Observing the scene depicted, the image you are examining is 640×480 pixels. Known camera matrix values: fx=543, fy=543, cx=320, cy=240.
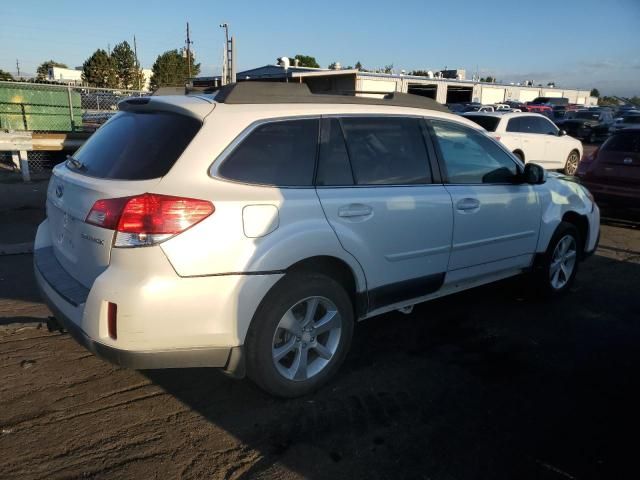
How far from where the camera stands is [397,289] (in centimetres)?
376

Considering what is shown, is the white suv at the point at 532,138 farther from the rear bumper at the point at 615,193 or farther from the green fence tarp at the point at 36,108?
the green fence tarp at the point at 36,108

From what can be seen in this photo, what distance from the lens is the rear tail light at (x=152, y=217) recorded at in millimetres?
2689

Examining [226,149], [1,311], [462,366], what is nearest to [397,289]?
[462,366]

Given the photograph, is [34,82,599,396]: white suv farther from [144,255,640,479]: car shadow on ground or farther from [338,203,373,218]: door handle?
[144,255,640,479]: car shadow on ground

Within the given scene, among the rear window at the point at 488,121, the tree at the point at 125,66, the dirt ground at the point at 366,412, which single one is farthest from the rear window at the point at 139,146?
the tree at the point at 125,66

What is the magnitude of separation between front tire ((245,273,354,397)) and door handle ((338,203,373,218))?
40 centimetres

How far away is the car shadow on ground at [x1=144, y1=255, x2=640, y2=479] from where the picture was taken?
9.18 ft

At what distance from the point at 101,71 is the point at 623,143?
172 ft

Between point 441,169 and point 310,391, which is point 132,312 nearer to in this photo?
point 310,391

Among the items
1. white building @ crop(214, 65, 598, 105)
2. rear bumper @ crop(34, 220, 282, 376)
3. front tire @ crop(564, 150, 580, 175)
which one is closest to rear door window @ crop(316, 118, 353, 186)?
rear bumper @ crop(34, 220, 282, 376)

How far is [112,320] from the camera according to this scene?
8.92ft

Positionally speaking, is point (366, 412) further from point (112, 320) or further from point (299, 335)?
point (112, 320)

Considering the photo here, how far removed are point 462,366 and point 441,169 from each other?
1438 millimetres

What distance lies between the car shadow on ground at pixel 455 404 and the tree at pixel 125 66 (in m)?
56.7
